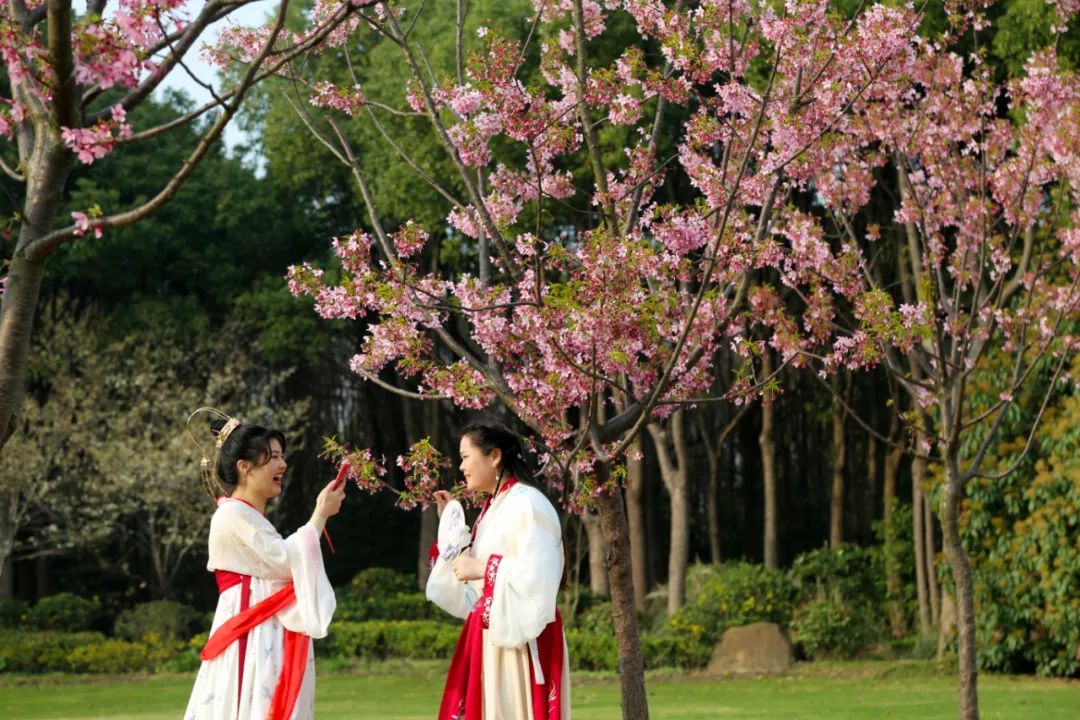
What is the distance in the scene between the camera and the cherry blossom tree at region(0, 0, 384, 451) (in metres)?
4.42

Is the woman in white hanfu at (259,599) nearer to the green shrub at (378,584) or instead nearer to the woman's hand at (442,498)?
the woman's hand at (442,498)

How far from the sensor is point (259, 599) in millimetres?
5797

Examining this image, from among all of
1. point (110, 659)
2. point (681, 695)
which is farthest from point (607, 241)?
point (110, 659)

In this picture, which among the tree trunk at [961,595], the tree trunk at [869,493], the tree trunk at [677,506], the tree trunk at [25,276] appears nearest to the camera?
the tree trunk at [25,276]

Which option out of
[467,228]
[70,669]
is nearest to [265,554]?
[467,228]

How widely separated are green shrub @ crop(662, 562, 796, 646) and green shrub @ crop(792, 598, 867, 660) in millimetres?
411

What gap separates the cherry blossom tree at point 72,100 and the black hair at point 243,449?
93cm

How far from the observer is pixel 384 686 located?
51.9 feet

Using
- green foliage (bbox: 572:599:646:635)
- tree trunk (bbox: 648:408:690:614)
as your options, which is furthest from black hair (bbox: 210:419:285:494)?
tree trunk (bbox: 648:408:690:614)

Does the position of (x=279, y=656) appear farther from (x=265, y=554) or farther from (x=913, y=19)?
(x=913, y=19)

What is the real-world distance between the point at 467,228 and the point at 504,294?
2.44 ft

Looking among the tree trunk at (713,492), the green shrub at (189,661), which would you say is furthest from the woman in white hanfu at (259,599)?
the tree trunk at (713,492)

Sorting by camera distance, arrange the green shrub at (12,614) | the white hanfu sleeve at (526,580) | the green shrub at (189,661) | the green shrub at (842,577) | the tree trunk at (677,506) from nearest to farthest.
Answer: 1. the white hanfu sleeve at (526,580)
2. the green shrub at (189,661)
3. the green shrub at (842,577)
4. the tree trunk at (677,506)
5. the green shrub at (12,614)

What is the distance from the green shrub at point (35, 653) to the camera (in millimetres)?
18094
